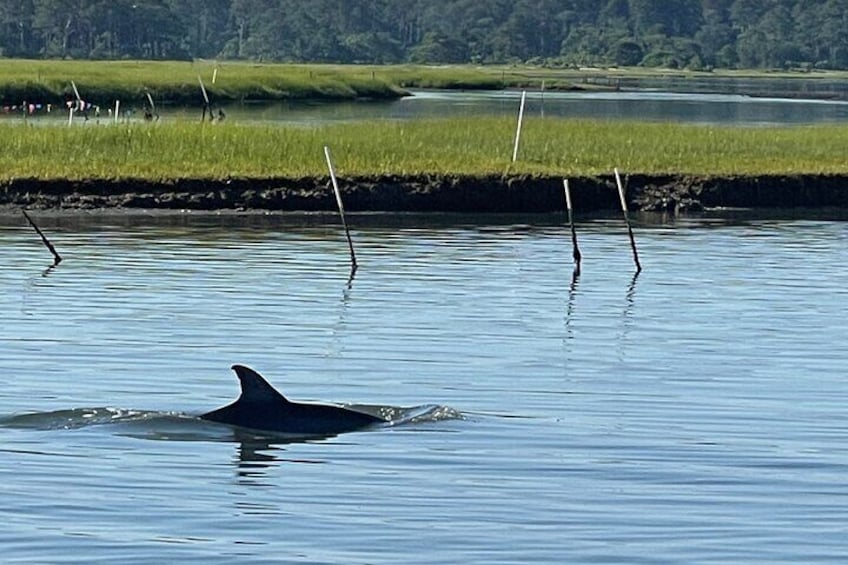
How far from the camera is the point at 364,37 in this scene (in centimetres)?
17500

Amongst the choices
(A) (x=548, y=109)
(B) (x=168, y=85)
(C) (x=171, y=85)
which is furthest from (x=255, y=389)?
(C) (x=171, y=85)

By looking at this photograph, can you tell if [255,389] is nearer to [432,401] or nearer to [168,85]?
[432,401]

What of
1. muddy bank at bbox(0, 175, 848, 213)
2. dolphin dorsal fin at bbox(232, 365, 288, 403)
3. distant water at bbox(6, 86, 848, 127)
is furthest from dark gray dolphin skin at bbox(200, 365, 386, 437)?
distant water at bbox(6, 86, 848, 127)

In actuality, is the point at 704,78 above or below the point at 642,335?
below

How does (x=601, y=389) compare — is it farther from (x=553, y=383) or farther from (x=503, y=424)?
(x=503, y=424)

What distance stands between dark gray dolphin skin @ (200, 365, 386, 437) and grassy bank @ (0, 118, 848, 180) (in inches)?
712

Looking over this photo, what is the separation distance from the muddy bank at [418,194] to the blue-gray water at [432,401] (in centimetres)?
391

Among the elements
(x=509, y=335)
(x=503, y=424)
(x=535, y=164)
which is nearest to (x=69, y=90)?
(x=535, y=164)

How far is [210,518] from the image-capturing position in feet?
35.6

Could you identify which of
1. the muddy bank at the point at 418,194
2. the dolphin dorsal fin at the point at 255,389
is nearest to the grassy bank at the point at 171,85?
the muddy bank at the point at 418,194

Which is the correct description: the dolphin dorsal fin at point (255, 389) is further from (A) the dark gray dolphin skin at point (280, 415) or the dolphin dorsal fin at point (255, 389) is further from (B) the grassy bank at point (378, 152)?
(B) the grassy bank at point (378, 152)

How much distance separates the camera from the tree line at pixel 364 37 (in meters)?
148

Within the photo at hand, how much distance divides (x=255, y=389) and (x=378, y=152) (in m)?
21.7

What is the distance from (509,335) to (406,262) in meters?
→ 6.35
